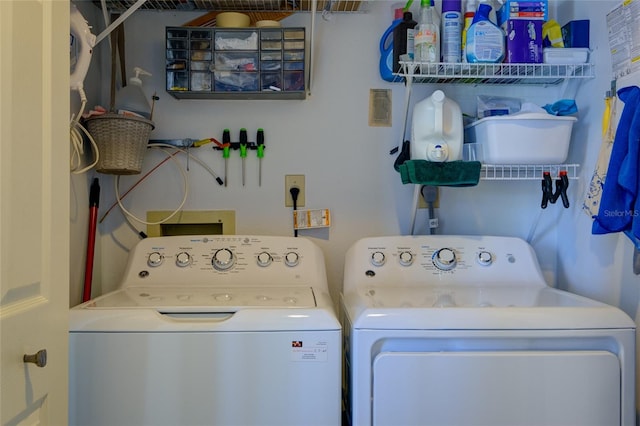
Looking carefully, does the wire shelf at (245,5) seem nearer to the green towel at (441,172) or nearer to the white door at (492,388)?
the green towel at (441,172)

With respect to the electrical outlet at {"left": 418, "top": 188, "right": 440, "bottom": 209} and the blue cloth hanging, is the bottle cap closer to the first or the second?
the blue cloth hanging

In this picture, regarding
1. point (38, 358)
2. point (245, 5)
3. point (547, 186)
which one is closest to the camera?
point (38, 358)

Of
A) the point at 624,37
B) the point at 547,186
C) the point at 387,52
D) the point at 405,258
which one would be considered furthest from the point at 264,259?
the point at 624,37

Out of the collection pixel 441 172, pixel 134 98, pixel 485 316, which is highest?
pixel 134 98

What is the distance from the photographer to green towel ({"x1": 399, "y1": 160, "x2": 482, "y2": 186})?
59.4 inches

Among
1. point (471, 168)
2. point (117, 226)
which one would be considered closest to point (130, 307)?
point (117, 226)

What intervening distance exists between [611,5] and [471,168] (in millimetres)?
718

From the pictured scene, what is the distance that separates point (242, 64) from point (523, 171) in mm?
1160

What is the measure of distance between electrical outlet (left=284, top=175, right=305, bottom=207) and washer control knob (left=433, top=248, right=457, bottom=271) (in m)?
0.59

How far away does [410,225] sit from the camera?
6.04ft

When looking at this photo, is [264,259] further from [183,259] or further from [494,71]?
[494,71]

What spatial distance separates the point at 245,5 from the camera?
1790 millimetres

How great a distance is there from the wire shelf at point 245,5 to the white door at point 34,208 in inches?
35.0

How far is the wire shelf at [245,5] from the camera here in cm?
175
